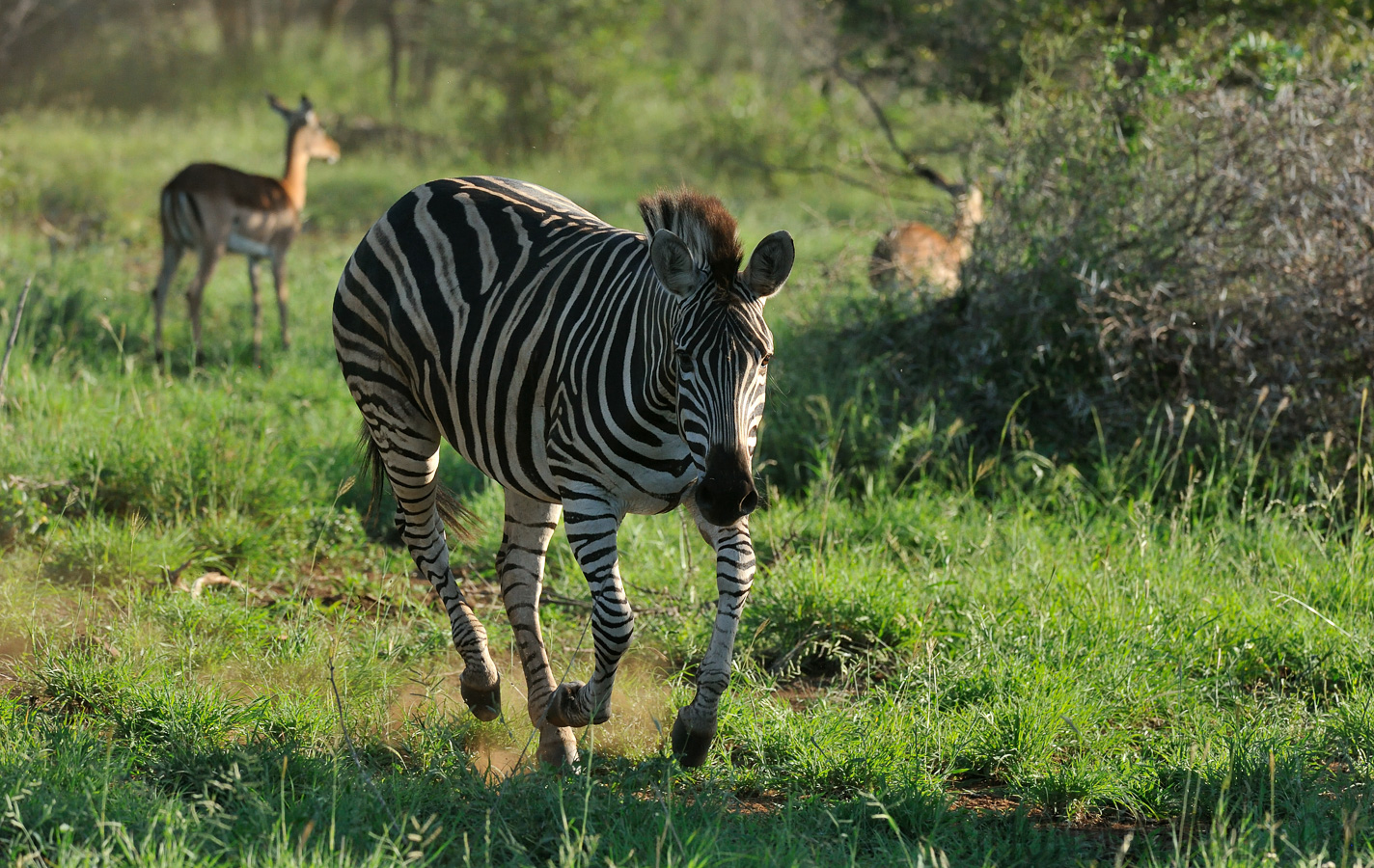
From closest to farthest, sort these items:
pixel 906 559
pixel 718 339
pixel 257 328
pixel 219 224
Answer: pixel 718 339 → pixel 906 559 → pixel 257 328 → pixel 219 224

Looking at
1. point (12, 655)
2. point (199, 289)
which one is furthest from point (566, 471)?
point (199, 289)

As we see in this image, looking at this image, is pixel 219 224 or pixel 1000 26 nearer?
pixel 1000 26

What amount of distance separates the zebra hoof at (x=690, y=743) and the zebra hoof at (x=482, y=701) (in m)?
0.77

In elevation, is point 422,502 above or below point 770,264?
below

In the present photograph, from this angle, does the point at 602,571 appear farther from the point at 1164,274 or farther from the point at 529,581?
the point at 1164,274

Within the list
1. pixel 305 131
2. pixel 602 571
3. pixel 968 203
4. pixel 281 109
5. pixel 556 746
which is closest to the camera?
pixel 602 571

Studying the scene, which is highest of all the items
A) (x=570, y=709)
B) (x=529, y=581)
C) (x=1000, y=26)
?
(x=1000, y=26)

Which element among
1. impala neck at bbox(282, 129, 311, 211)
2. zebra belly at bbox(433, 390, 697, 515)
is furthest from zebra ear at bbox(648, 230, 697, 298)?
impala neck at bbox(282, 129, 311, 211)

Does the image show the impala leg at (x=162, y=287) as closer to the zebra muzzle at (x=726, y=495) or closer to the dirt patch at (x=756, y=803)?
the dirt patch at (x=756, y=803)

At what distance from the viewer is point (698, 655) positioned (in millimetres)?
4797

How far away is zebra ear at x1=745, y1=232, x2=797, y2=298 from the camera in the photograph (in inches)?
132

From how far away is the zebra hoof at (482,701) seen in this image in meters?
4.27

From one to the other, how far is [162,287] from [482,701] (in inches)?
244

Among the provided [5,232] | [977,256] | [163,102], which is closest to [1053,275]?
[977,256]
